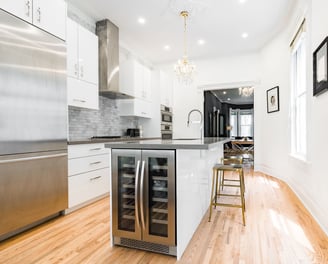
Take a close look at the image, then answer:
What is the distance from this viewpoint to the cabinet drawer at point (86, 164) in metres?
Answer: 2.84

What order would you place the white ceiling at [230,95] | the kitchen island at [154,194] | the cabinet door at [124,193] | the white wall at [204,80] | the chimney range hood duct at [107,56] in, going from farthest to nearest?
the white ceiling at [230,95] → the white wall at [204,80] → the chimney range hood duct at [107,56] → the cabinet door at [124,193] → the kitchen island at [154,194]

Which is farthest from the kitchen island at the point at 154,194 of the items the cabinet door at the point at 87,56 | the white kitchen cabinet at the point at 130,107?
the white kitchen cabinet at the point at 130,107

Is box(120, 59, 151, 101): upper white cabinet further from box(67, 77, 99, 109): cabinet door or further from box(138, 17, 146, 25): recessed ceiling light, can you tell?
box(67, 77, 99, 109): cabinet door

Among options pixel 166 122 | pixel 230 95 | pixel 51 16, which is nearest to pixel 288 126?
pixel 166 122

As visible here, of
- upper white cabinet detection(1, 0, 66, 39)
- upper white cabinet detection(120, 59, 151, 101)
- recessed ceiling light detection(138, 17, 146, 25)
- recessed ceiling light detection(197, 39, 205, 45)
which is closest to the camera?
upper white cabinet detection(1, 0, 66, 39)

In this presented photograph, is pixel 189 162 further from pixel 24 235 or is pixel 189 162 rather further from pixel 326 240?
pixel 24 235

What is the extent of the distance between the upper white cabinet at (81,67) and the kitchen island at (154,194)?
1586 millimetres

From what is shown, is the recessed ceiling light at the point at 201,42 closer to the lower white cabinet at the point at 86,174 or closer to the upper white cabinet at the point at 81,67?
the upper white cabinet at the point at 81,67

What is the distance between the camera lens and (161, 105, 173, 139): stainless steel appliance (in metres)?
5.82

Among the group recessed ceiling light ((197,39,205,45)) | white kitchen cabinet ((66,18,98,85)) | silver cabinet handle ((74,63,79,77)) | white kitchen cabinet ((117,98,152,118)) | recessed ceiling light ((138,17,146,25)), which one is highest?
recessed ceiling light ((138,17,146,25))

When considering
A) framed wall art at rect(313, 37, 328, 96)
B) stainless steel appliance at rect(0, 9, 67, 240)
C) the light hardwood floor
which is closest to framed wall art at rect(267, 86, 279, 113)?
framed wall art at rect(313, 37, 328, 96)

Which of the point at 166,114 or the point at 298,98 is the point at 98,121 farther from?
the point at 298,98

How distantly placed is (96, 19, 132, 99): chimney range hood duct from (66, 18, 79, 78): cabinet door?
78 centimetres

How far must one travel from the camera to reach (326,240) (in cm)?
209
